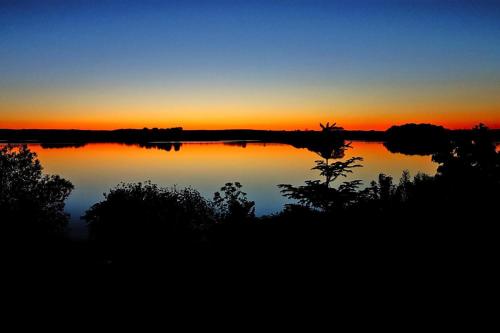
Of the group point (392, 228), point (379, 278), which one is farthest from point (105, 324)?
point (392, 228)

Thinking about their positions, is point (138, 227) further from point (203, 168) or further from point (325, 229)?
point (203, 168)

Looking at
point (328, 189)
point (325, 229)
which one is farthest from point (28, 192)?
point (325, 229)

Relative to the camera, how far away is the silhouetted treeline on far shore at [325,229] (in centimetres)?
2292

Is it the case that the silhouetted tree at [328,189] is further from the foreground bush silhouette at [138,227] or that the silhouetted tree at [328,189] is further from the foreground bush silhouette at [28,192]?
the foreground bush silhouette at [28,192]

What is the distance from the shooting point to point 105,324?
18172 mm

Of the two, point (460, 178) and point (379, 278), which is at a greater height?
point (460, 178)

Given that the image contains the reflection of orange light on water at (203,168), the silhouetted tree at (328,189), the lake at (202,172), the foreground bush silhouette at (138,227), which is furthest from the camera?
the reflection of orange light on water at (203,168)

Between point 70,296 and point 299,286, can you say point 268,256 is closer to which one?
point 299,286

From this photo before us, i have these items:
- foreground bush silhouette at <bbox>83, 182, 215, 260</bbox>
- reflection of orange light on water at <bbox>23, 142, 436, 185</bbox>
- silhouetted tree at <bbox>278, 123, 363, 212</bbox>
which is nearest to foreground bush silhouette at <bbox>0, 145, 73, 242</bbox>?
foreground bush silhouette at <bbox>83, 182, 215, 260</bbox>

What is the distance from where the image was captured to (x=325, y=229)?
1065 inches

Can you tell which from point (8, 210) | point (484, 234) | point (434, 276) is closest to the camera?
point (434, 276)

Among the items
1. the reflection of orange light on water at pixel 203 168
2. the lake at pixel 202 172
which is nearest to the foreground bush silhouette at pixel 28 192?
the lake at pixel 202 172

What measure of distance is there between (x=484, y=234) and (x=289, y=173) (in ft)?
393

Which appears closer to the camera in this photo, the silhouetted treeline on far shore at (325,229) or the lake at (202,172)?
the silhouetted treeline on far shore at (325,229)
